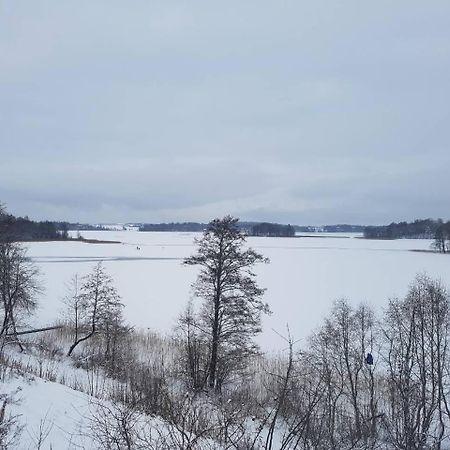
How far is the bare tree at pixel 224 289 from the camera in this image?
58.8 feet

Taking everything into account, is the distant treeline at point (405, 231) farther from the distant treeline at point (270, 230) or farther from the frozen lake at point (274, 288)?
the frozen lake at point (274, 288)

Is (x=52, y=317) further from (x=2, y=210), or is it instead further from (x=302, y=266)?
(x=302, y=266)

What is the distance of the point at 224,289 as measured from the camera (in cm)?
1869

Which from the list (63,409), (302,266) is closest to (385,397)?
(63,409)

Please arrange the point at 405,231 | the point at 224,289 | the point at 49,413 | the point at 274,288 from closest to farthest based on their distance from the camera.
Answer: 1. the point at 49,413
2. the point at 224,289
3. the point at 274,288
4. the point at 405,231

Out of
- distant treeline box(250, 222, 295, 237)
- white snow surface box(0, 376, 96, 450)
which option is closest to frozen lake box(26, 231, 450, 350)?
white snow surface box(0, 376, 96, 450)

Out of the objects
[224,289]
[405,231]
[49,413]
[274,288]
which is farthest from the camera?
[405,231]

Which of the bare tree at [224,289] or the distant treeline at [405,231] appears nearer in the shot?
the bare tree at [224,289]


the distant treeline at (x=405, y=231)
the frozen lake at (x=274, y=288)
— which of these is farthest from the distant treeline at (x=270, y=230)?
the frozen lake at (x=274, y=288)

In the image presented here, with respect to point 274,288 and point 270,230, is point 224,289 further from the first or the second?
point 270,230

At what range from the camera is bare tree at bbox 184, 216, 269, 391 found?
705 inches

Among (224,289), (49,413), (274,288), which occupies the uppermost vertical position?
(224,289)

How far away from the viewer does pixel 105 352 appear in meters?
19.7

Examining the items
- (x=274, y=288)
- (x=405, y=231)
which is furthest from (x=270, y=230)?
(x=274, y=288)
